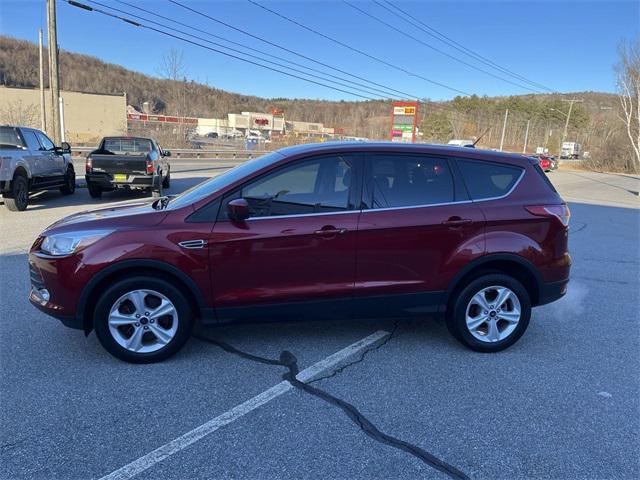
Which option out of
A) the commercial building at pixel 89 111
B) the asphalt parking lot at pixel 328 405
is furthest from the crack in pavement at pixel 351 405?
the commercial building at pixel 89 111

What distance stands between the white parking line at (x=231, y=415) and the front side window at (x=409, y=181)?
1.28 m

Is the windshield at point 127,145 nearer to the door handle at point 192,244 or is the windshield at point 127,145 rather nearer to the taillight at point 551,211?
the door handle at point 192,244

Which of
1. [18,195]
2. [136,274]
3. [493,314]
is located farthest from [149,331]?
[18,195]

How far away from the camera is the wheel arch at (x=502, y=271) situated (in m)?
4.04

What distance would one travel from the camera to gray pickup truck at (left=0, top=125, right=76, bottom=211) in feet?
32.7

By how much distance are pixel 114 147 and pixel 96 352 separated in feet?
38.2

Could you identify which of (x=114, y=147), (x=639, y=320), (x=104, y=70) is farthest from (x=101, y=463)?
(x=104, y=70)

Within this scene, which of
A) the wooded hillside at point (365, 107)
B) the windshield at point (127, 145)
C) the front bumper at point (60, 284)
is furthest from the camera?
the wooded hillside at point (365, 107)

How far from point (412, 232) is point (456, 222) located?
0.40 meters

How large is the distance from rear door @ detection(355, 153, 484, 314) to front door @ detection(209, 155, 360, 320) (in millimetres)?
167

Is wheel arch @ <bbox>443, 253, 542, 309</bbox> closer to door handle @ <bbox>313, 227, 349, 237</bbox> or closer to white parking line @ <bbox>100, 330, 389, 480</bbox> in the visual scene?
white parking line @ <bbox>100, 330, 389, 480</bbox>

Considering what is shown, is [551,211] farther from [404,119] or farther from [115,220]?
[404,119]

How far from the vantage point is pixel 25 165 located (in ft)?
34.2

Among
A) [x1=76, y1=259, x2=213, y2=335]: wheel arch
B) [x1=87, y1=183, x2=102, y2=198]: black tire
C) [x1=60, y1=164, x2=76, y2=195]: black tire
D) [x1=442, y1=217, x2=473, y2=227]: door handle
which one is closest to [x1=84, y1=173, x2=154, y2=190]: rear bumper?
[x1=87, y1=183, x2=102, y2=198]: black tire
